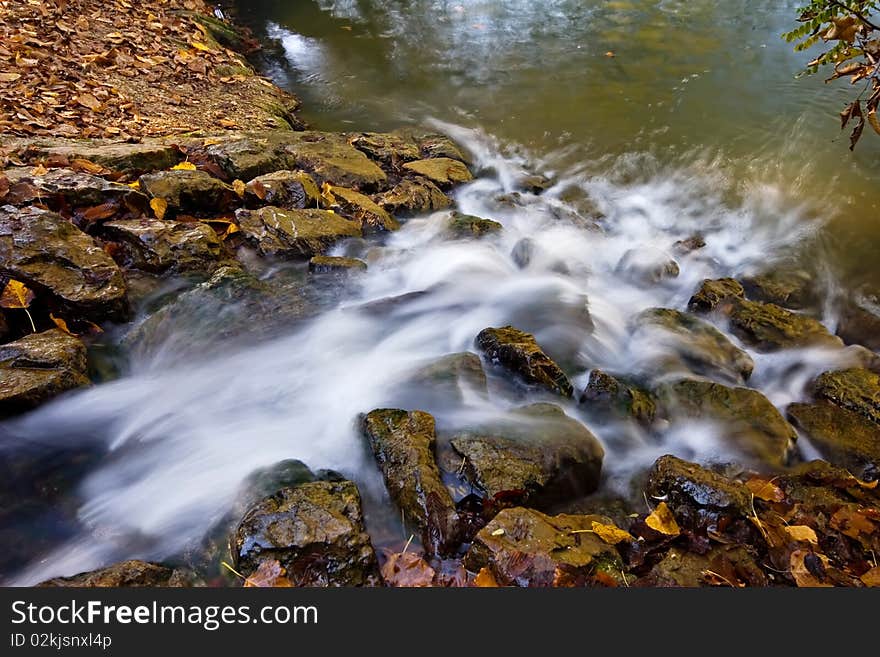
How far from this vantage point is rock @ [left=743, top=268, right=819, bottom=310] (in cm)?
597

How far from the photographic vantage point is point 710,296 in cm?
566

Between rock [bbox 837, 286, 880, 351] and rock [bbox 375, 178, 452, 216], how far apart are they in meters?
4.75

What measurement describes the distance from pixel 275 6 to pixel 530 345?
547 inches

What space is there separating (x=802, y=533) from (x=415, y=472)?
2.22 m

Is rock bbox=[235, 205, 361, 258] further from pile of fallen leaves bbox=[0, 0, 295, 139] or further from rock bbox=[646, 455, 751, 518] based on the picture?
rock bbox=[646, 455, 751, 518]

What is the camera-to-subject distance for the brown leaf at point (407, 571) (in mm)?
2748

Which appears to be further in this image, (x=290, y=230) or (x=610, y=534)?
(x=290, y=230)

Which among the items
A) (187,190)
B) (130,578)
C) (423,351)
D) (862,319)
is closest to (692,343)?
(862,319)

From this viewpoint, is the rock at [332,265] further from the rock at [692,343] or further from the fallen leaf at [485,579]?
the fallen leaf at [485,579]

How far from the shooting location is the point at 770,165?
7.91 meters

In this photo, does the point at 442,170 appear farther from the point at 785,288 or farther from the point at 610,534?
the point at 610,534

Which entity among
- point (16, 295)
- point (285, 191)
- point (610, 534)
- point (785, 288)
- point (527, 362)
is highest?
point (785, 288)

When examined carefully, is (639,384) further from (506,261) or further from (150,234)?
(150,234)

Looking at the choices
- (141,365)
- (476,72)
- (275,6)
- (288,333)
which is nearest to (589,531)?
(288,333)
